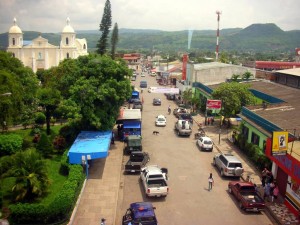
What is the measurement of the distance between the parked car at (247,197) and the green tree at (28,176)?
36.4ft

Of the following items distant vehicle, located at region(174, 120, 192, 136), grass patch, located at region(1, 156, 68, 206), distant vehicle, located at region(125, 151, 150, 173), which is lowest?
grass patch, located at region(1, 156, 68, 206)

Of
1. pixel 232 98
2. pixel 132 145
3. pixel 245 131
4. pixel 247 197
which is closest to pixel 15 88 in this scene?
pixel 132 145

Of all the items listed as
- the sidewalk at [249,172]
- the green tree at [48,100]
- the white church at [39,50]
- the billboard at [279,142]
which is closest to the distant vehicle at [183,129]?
the sidewalk at [249,172]

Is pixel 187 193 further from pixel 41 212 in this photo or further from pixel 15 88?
pixel 15 88

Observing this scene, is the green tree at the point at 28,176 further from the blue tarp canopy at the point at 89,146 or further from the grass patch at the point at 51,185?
the blue tarp canopy at the point at 89,146

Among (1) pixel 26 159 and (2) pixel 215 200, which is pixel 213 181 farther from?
(1) pixel 26 159

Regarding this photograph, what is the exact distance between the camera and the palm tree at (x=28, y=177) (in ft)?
60.7

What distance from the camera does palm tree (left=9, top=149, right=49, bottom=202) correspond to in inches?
729

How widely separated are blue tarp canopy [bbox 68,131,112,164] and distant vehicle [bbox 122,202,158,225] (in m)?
6.70

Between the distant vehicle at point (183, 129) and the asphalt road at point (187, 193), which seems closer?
the asphalt road at point (187, 193)

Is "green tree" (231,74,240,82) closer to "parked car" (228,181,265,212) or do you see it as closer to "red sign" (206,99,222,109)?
"red sign" (206,99,222,109)

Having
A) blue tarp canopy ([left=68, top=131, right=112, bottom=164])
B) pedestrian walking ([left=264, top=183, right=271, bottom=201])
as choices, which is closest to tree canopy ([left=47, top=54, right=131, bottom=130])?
blue tarp canopy ([left=68, top=131, right=112, bottom=164])

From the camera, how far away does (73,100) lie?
92.3 ft

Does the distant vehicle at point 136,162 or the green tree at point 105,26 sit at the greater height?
the green tree at point 105,26
